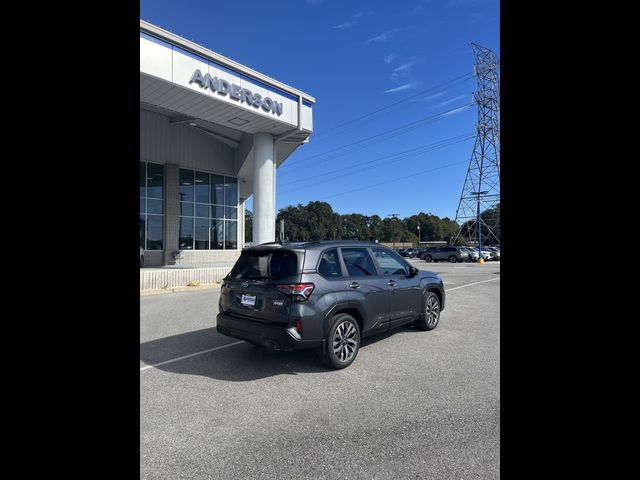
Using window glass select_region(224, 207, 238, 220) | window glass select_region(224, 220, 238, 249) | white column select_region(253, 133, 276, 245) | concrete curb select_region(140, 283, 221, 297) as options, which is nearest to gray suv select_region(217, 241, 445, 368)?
concrete curb select_region(140, 283, 221, 297)

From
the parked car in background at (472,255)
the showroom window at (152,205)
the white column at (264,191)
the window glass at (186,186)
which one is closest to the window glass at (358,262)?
the white column at (264,191)

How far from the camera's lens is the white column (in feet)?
59.2

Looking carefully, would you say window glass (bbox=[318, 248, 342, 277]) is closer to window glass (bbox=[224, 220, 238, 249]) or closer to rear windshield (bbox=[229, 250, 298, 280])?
rear windshield (bbox=[229, 250, 298, 280])

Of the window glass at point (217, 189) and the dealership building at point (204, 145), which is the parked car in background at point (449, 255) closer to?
the dealership building at point (204, 145)

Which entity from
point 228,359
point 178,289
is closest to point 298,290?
point 228,359

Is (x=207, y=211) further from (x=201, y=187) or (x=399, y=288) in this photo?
(x=399, y=288)

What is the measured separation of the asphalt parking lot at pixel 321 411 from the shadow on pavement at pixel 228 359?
2 cm

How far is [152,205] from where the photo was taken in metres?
23.4

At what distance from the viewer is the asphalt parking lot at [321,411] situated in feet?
8.94

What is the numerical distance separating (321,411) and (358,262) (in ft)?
7.72
